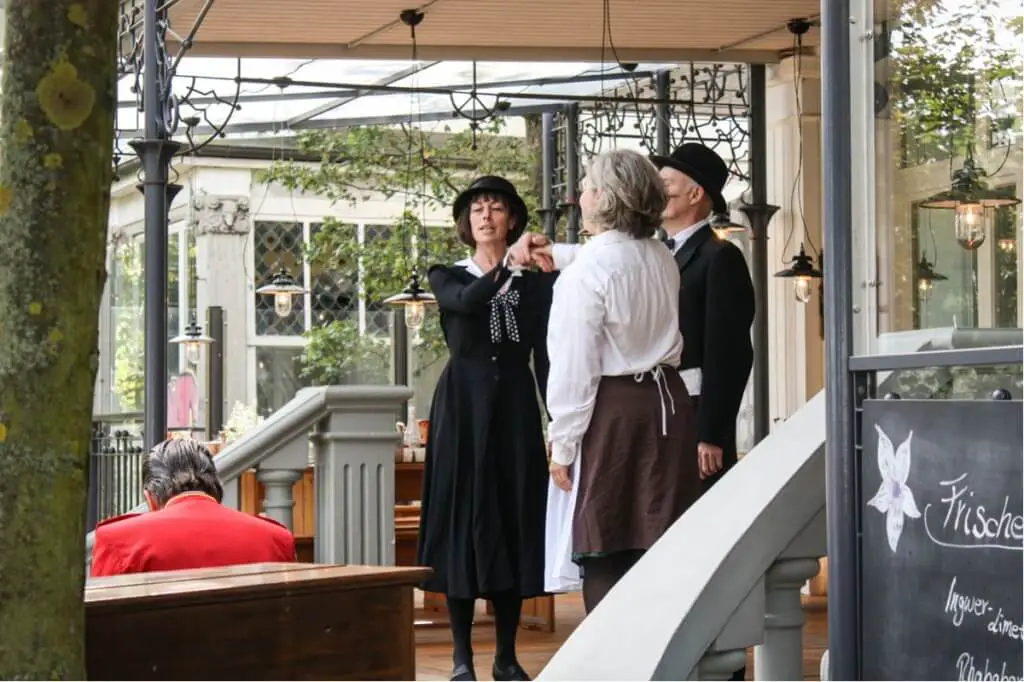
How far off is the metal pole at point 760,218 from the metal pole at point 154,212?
17.3 feet

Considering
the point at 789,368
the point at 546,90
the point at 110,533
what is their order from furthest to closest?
1. the point at 546,90
2. the point at 789,368
3. the point at 110,533

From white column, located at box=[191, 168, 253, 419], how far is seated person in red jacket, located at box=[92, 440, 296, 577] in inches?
743

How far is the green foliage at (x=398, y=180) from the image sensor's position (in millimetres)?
20766

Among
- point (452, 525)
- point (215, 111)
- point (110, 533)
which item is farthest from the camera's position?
point (215, 111)

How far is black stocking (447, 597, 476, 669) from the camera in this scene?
532 centimetres

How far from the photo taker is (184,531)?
4.10 meters

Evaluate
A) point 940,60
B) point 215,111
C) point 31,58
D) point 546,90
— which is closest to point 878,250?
point 940,60

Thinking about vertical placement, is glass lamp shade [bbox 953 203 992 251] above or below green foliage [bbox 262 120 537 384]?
below

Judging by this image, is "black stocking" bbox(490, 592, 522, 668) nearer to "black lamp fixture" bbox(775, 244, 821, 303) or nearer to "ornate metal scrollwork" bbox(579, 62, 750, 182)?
"black lamp fixture" bbox(775, 244, 821, 303)

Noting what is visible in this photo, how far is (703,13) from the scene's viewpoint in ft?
36.7

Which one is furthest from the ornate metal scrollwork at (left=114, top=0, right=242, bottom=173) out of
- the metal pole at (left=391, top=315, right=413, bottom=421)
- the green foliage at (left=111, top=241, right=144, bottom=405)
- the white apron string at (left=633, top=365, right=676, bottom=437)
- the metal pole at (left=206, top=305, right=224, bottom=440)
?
the green foliage at (left=111, top=241, right=144, bottom=405)

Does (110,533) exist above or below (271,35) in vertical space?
below

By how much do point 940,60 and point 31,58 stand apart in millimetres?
1703

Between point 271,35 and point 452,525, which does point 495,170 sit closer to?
point 271,35
